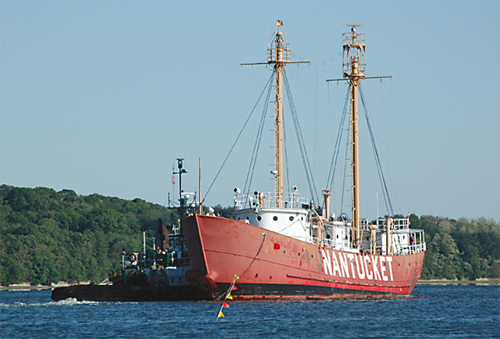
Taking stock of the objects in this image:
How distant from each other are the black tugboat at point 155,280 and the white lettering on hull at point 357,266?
343 inches

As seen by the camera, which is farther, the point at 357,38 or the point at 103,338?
the point at 357,38

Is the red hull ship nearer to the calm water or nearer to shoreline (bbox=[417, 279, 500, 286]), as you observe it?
the calm water

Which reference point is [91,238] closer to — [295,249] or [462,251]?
[462,251]

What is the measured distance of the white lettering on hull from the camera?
173 feet

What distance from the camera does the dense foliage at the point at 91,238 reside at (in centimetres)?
10412

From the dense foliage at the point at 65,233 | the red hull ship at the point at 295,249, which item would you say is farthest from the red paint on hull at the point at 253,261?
the dense foliage at the point at 65,233

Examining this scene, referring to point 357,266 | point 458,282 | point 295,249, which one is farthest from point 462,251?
point 295,249

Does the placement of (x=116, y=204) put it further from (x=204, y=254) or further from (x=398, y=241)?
(x=204, y=254)

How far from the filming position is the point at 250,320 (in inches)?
1559

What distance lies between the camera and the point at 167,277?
5353 cm

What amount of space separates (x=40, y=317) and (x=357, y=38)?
1297 inches

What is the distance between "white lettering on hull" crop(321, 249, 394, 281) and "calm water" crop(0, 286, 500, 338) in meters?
2.41

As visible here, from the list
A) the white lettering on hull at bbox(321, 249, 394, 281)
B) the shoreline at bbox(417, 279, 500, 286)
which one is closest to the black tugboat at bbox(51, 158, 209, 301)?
the white lettering on hull at bbox(321, 249, 394, 281)

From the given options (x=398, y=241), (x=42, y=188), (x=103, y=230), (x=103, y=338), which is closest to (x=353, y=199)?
(x=398, y=241)
